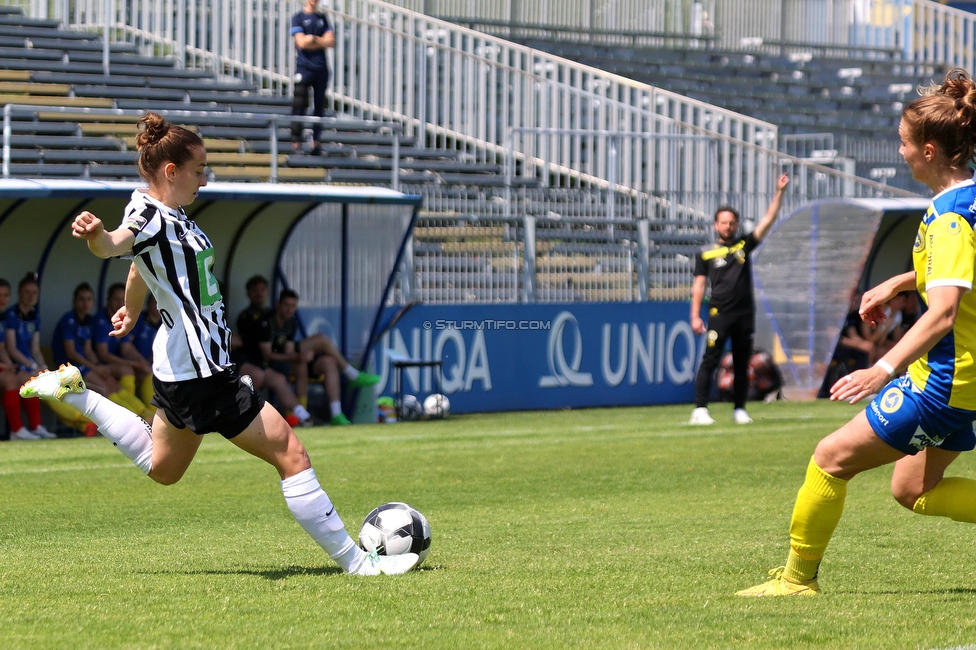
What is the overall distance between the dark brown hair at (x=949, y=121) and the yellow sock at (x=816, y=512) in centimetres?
117

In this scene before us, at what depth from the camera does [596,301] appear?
17953mm

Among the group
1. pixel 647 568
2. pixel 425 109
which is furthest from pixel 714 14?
pixel 647 568

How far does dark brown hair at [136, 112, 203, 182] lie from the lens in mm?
5574

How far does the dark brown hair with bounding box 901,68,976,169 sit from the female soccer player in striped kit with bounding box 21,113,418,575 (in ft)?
8.30

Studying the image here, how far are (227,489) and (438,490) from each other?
140 centimetres

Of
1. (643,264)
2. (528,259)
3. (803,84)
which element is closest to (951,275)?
(528,259)

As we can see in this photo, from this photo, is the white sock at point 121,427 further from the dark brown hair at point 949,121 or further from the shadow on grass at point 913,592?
the dark brown hair at point 949,121

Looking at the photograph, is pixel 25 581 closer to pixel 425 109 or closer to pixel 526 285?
pixel 526 285

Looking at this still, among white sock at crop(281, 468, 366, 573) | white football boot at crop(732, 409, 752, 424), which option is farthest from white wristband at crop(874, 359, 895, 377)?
white football boot at crop(732, 409, 752, 424)

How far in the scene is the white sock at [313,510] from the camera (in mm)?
5469

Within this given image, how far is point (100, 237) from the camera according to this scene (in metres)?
5.09

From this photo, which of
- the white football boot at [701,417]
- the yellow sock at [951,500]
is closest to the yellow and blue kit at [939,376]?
the yellow sock at [951,500]

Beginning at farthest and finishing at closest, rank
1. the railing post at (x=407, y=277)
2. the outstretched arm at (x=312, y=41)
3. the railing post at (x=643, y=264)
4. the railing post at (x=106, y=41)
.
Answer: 1. the railing post at (x=106, y=41)
2. the outstretched arm at (x=312, y=41)
3. the railing post at (x=643, y=264)
4. the railing post at (x=407, y=277)

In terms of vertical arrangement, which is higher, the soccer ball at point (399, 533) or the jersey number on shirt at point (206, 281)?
the jersey number on shirt at point (206, 281)
